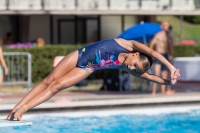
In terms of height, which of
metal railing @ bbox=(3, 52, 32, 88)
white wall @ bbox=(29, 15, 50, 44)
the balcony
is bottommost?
metal railing @ bbox=(3, 52, 32, 88)

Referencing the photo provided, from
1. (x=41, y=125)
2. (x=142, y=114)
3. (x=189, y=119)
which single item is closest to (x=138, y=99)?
(x=142, y=114)

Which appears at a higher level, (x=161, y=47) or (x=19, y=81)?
(x=161, y=47)

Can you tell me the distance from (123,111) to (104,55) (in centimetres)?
367

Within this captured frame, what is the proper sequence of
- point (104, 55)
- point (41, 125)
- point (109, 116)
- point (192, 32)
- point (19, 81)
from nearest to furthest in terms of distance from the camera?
point (104, 55)
point (41, 125)
point (109, 116)
point (19, 81)
point (192, 32)

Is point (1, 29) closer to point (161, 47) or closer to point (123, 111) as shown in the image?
point (161, 47)

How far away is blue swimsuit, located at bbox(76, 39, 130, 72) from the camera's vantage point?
740 centimetres

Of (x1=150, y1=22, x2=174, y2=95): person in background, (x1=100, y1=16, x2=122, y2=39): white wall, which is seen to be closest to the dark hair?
(x1=150, y1=22, x2=174, y2=95): person in background

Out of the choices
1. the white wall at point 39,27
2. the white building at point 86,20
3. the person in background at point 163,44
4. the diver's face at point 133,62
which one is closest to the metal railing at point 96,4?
the white building at point 86,20

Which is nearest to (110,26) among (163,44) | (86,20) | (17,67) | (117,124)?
(86,20)

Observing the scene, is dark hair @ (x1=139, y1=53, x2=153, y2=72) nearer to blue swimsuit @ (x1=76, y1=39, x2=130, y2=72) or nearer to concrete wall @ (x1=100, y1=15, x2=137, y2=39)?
blue swimsuit @ (x1=76, y1=39, x2=130, y2=72)

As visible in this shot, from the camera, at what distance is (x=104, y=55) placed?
7.40 metres

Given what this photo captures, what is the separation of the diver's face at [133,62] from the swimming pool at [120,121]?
252 cm

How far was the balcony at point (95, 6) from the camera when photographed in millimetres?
18266

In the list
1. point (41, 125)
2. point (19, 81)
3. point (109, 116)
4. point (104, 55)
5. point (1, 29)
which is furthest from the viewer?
point (1, 29)
